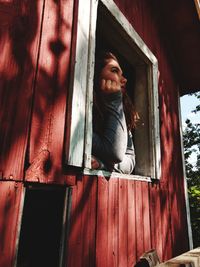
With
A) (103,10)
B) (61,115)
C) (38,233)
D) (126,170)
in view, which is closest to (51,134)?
(61,115)

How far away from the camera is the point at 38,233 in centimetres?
136

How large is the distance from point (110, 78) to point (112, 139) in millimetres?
668

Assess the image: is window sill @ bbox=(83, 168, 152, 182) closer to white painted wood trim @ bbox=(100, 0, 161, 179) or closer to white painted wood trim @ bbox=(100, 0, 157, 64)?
white painted wood trim @ bbox=(100, 0, 161, 179)

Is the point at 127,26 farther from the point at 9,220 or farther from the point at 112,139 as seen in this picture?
the point at 9,220

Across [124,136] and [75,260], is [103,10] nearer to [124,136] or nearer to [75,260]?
[124,136]

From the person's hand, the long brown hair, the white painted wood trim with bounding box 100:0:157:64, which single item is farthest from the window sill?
the white painted wood trim with bounding box 100:0:157:64

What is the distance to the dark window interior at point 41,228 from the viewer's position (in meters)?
1.31

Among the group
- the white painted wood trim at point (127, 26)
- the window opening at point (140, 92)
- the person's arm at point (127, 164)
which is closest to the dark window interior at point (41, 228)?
the person's arm at point (127, 164)

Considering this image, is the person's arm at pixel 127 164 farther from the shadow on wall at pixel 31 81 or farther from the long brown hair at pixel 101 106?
the shadow on wall at pixel 31 81

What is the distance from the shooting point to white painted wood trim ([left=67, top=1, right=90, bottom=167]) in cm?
152

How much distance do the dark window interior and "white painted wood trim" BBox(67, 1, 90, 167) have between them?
0.80ft

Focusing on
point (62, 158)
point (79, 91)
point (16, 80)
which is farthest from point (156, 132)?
point (16, 80)

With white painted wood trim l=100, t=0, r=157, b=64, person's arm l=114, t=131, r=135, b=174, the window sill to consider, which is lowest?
the window sill

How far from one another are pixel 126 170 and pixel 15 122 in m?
1.26
